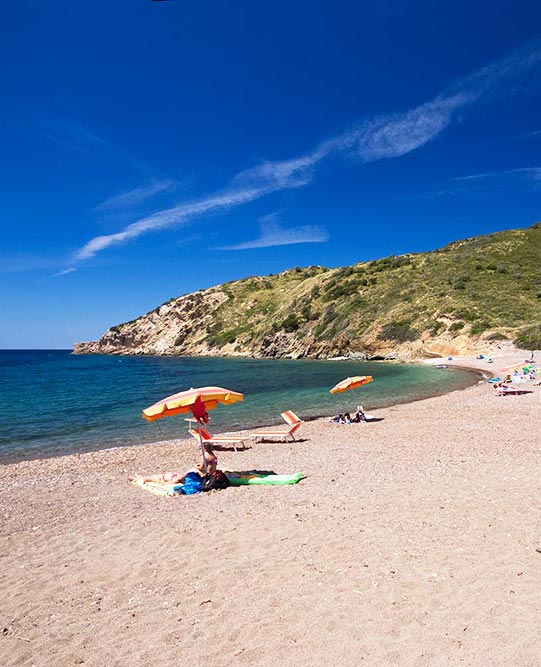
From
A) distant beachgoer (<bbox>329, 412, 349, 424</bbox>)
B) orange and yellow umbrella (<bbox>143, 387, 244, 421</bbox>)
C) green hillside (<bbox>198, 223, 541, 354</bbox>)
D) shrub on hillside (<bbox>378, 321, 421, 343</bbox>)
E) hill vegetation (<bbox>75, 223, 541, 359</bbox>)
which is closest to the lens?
orange and yellow umbrella (<bbox>143, 387, 244, 421</bbox>)

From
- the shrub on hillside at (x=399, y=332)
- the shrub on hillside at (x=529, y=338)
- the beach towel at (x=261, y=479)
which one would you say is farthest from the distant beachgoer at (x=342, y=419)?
the shrub on hillside at (x=399, y=332)

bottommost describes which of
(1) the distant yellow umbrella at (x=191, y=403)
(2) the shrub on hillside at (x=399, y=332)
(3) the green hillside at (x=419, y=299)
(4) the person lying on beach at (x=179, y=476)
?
(4) the person lying on beach at (x=179, y=476)

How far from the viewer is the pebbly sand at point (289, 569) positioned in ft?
14.1

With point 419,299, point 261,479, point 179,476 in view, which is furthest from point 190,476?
point 419,299

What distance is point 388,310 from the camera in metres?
67.9

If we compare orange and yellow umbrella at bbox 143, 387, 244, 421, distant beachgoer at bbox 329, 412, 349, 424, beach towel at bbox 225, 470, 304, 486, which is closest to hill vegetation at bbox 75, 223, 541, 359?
distant beachgoer at bbox 329, 412, 349, 424

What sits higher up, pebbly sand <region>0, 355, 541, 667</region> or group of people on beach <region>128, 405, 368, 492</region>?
group of people on beach <region>128, 405, 368, 492</region>

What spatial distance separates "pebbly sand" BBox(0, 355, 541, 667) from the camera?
431cm

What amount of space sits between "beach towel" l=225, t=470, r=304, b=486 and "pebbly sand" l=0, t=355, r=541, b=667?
0.93 feet

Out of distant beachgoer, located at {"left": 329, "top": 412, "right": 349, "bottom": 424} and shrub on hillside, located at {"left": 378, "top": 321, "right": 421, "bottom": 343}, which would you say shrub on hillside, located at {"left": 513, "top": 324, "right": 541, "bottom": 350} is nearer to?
shrub on hillside, located at {"left": 378, "top": 321, "right": 421, "bottom": 343}

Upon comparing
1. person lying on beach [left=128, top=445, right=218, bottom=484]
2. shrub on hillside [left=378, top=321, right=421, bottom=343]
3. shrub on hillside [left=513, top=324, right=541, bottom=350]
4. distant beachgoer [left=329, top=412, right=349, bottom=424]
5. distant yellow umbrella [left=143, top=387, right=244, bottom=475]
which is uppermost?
shrub on hillside [left=378, top=321, right=421, bottom=343]

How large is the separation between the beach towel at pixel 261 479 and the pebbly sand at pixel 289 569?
28cm

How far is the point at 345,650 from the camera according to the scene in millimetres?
4168

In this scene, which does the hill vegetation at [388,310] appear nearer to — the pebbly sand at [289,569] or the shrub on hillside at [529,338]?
the shrub on hillside at [529,338]
